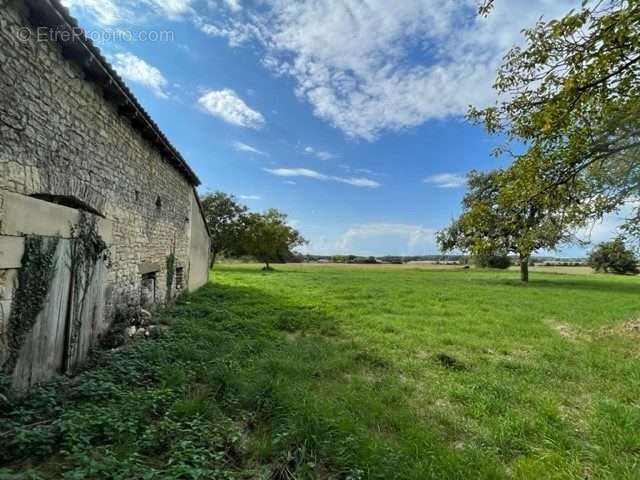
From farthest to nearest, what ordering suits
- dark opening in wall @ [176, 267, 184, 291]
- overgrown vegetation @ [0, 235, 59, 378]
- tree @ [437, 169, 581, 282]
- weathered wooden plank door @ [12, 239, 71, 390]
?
dark opening in wall @ [176, 267, 184, 291] < tree @ [437, 169, 581, 282] < weathered wooden plank door @ [12, 239, 71, 390] < overgrown vegetation @ [0, 235, 59, 378]

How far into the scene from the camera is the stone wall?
11.3 feet

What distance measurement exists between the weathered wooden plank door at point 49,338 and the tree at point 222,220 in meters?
30.6

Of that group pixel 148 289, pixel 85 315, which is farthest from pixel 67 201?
pixel 148 289

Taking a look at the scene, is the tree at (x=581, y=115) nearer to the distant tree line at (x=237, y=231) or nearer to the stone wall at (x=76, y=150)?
the stone wall at (x=76, y=150)

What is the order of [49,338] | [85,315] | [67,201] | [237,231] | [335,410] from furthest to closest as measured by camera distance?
[237,231]
[85,315]
[67,201]
[49,338]
[335,410]

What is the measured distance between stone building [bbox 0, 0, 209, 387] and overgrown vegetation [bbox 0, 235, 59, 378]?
0.02m

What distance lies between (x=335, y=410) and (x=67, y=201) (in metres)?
4.81

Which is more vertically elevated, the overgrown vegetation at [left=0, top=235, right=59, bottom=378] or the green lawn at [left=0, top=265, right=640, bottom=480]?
the overgrown vegetation at [left=0, top=235, right=59, bottom=378]

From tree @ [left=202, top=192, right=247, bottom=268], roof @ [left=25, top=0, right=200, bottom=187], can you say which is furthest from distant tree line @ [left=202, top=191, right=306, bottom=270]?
roof @ [left=25, top=0, right=200, bottom=187]

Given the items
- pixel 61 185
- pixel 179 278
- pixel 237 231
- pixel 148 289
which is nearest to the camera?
pixel 61 185

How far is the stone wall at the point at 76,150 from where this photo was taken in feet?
11.3

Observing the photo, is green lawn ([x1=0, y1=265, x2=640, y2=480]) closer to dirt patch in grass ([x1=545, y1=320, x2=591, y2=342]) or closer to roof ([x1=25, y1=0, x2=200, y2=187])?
dirt patch in grass ([x1=545, y1=320, x2=591, y2=342])

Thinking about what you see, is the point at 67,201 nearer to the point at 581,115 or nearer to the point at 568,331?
the point at 581,115

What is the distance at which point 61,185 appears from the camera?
173 inches
